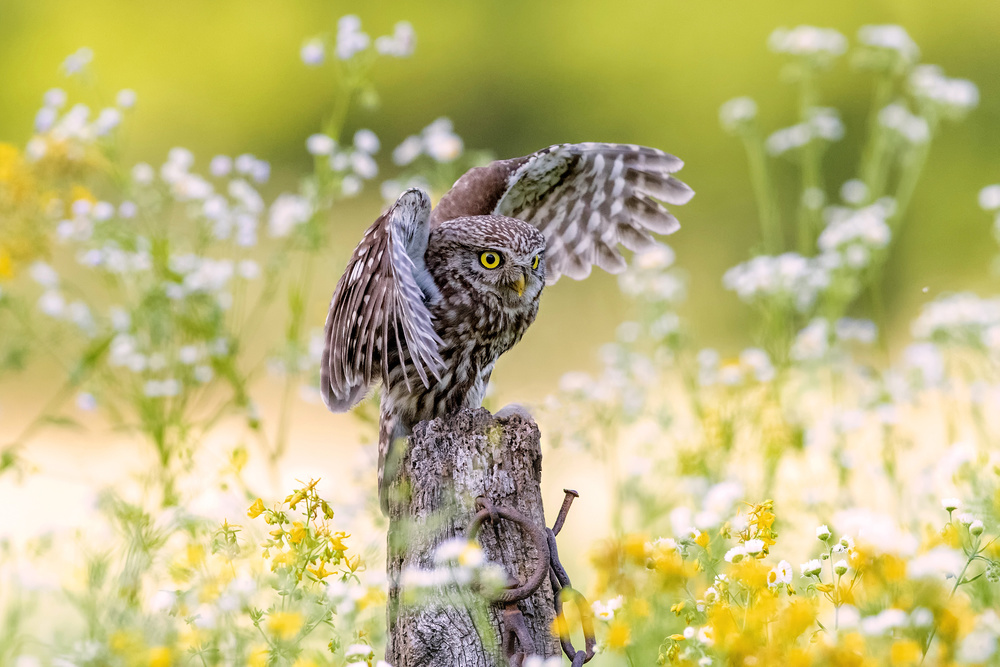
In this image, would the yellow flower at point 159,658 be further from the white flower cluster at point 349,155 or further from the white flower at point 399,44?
the white flower at point 399,44

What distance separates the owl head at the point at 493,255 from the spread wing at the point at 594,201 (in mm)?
436

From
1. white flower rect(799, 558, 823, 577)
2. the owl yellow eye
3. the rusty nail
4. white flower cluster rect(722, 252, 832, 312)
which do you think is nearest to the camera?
white flower rect(799, 558, 823, 577)

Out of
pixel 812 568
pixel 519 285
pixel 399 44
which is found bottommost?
pixel 812 568

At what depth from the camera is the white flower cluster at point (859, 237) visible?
4.27 meters

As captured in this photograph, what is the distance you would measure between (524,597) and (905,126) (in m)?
3.54

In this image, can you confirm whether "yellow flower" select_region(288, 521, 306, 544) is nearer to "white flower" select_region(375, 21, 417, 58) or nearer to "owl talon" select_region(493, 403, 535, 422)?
"owl talon" select_region(493, 403, 535, 422)

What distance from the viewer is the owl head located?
10.1 feet

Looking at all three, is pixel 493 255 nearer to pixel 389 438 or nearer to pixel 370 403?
pixel 389 438

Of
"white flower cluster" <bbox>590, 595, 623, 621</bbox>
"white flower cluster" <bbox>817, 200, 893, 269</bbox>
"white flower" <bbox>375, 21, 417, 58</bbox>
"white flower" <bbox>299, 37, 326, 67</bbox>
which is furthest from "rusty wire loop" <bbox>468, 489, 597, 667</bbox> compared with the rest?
"white flower cluster" <bbox>817, 200, 893, 269</bbox>

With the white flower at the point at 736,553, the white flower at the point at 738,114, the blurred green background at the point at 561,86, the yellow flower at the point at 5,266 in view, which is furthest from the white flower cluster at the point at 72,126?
the blurred green background at the point at 561,86

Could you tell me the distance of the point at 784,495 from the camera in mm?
4172

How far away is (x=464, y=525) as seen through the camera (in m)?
2.08

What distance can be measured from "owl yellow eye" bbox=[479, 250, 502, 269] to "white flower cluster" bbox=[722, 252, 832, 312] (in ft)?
5.07

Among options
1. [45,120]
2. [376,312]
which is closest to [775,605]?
[376,312]
